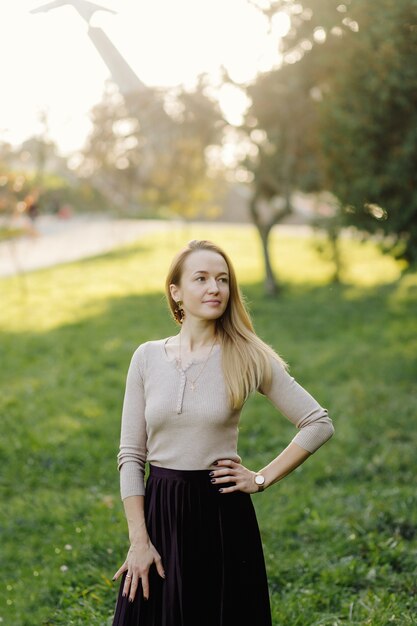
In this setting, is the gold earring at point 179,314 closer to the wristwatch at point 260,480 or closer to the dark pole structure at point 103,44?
the wristwatch at point 260,480

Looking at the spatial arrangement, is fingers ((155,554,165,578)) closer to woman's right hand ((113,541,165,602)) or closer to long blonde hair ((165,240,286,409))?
woman's right hand ((113,541,165,602))

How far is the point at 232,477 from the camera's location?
2.43m

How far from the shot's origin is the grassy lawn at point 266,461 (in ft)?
12.7

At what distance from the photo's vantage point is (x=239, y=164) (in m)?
12.8

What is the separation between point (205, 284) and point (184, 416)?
17.0 inches

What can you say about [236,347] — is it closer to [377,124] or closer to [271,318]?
[377,124]

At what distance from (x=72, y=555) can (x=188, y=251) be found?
7.70 feet

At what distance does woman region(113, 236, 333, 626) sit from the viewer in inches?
95.7

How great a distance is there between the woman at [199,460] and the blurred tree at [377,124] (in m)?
4.55

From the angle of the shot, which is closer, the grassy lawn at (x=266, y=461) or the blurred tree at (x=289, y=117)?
the grassy lawn at (x=266, y=461)

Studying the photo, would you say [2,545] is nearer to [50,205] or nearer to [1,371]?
[1,371]

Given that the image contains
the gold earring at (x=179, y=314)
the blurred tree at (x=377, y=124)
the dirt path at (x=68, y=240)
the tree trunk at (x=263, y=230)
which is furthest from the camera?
the dirt path at (x=68, y=240)

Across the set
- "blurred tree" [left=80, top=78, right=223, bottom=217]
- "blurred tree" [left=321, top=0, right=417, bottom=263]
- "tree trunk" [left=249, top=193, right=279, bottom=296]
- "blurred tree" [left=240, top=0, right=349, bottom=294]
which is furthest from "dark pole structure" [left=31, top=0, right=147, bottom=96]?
"tree trunk" [left=249, top=193, right=279, bottom=296]

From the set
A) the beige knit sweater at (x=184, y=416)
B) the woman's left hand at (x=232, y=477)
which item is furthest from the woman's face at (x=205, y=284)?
the woman's left hand at (x=232, y=477)
